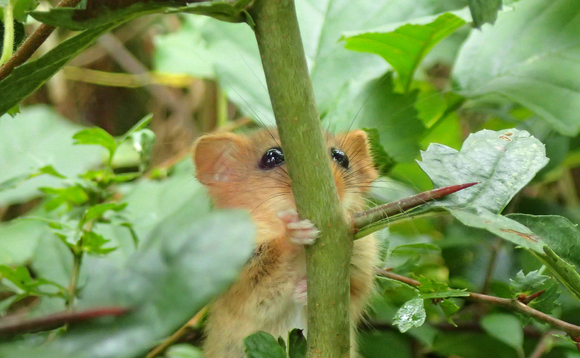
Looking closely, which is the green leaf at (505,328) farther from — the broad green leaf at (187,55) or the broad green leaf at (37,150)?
the broad green leaf at (187,55)

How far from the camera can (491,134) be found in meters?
0.93

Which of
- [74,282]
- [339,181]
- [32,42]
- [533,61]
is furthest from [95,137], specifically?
[533,61]

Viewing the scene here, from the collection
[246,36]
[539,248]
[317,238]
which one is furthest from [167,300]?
[246,36]

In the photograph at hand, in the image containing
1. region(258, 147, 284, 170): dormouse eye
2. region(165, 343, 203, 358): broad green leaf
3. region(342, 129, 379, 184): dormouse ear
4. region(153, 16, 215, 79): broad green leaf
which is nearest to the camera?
region(165, 343, 203, 358): broad green leaf

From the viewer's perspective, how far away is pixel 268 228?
5.30 feet

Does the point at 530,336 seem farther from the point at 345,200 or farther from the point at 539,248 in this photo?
the point at 539,248

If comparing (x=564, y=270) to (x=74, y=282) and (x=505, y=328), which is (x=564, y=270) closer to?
(x=505, y=328)

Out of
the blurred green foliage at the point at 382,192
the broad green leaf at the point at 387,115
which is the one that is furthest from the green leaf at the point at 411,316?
the broad green leaf at the point at 387,115

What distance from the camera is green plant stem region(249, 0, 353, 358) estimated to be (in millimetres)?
759

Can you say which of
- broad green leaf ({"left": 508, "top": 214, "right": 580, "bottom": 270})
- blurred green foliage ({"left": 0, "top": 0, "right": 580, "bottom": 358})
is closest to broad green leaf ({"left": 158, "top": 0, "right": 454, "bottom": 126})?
blurred green foliage ({"left": 0, "top": 0, "right": 580, "bottom": 358})

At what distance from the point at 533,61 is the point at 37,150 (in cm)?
173

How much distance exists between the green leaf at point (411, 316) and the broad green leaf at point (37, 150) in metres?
1.35

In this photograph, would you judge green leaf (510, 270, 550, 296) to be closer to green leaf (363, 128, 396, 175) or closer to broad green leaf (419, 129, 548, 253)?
broad green leaf (419, 129, 548, 253)

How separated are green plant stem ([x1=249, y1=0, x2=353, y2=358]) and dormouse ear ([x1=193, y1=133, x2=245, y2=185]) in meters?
1.09
